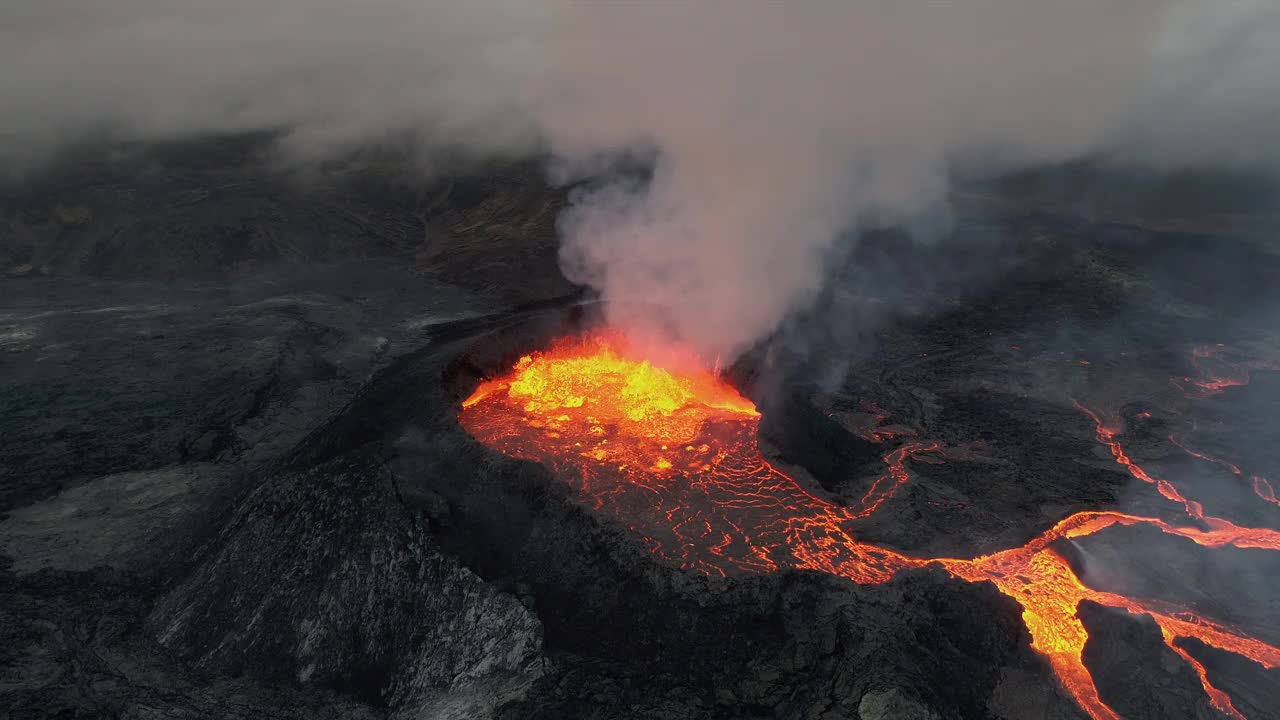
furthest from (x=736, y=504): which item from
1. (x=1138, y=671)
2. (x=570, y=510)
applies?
(x=1138, y=671)

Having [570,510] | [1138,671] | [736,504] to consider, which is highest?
[570,510]

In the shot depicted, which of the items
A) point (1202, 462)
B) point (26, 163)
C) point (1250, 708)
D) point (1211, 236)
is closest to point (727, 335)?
point (1202, 462)

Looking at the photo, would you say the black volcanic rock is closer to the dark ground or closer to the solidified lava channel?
the dark ground

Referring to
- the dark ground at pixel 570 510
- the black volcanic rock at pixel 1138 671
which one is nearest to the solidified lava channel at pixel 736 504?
the black volcanic rock at pixel 1138 671

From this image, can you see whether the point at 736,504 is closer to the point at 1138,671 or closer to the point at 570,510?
the point at 570,510

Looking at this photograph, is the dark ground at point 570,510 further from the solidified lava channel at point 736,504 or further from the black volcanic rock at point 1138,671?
the solidified lava channel at point 736,504

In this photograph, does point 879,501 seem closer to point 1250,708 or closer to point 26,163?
point 1250,708

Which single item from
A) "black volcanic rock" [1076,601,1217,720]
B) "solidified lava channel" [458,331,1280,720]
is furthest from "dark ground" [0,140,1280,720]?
"solidified lava channel" [458,331,1280,720]

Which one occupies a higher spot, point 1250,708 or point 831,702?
point 831,702
